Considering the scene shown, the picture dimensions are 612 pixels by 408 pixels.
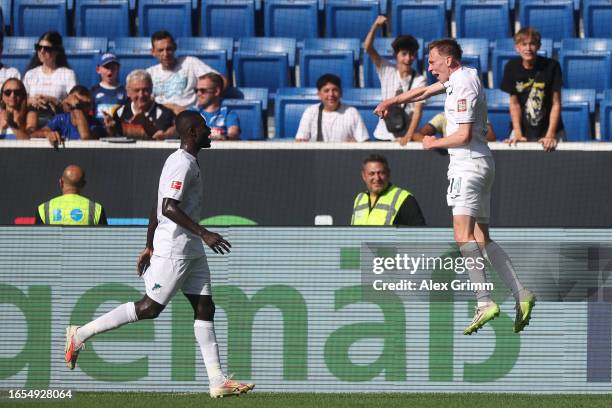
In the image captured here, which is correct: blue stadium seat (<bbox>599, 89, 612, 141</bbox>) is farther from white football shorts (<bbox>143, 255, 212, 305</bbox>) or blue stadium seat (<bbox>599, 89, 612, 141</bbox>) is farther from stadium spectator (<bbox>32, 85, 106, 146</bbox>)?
white football shorts (<bbox>143, 255, 212, 305</bbox>)

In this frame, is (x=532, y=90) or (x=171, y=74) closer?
(x=532, y=90)

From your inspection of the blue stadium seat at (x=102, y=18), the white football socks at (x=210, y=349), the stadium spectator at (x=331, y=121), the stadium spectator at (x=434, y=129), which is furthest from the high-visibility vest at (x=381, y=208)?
the blue stadium seat at (x=102, y=18)

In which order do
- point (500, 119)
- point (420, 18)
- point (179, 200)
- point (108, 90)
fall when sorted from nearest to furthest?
point (179, 200) → point (108, 90) → point (500, 119) → point (420, 18)

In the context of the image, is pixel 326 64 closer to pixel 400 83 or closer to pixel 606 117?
pixel 400 83

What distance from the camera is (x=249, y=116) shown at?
1210 centimetres

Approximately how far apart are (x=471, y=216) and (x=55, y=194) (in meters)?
4.38

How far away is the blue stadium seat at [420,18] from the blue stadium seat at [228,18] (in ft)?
5.21

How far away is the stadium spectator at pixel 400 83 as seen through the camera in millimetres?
10875

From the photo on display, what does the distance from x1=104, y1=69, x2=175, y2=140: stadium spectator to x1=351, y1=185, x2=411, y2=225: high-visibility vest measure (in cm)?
211

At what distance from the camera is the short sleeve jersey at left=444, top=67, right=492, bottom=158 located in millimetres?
7750

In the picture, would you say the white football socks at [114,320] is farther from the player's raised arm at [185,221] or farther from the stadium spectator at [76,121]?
the stadium spectator at [76,121]

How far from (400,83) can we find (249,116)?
5.22 feet
